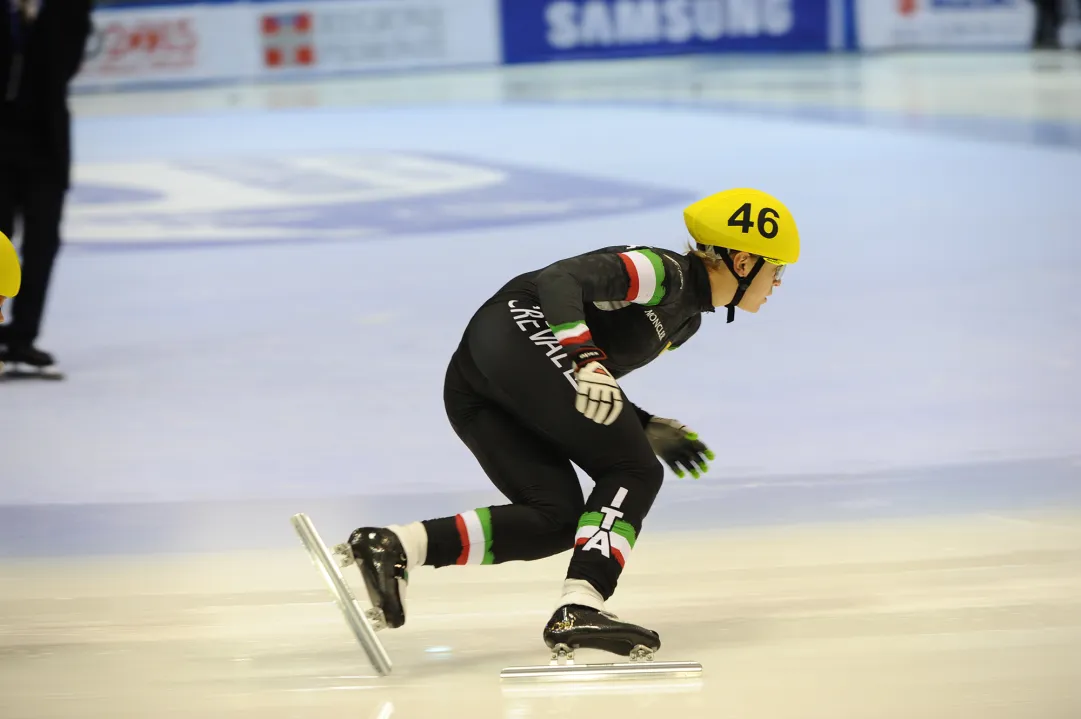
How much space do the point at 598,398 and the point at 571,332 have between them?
148 millimetres

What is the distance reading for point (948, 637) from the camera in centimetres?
301

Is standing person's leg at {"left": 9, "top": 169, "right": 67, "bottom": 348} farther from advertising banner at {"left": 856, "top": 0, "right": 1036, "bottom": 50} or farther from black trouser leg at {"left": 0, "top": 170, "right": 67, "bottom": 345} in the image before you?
advertising banner at {"left": 856, "top": 0, "right": 1036, "bottom": 50}

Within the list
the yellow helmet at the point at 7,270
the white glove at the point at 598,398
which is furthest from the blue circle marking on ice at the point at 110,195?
the white glove at the point at 598,398

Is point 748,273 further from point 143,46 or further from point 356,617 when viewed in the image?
point 143,46

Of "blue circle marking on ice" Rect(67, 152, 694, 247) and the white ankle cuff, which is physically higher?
the white ankle cuff

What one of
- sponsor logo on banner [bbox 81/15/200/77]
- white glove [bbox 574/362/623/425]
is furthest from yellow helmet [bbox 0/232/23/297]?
sponsor logo on banner [bbox 81/15/200/77]

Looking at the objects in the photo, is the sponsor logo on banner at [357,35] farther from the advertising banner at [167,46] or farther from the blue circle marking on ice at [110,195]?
the blue circle marking on ice at [110,195]

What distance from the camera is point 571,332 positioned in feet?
9.11

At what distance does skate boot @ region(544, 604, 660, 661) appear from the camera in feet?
9.16

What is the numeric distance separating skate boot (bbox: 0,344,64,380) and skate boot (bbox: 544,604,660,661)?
3653 mm

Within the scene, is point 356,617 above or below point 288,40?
below

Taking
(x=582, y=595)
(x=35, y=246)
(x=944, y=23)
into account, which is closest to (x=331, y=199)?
(x=35, y=246)

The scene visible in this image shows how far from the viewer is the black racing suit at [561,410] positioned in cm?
289

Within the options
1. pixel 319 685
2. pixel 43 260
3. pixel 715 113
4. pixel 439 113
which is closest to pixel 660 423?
pixel 319 685
